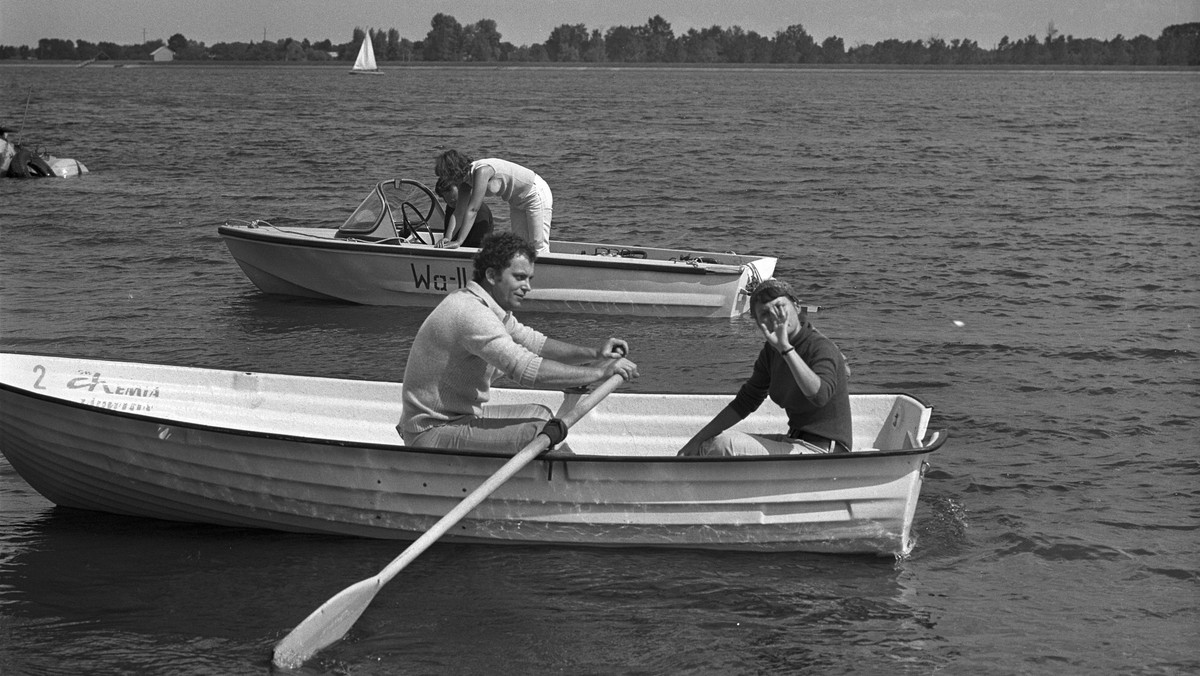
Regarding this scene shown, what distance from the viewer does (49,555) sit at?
306 inches

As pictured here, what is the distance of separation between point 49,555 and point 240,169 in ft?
81.1

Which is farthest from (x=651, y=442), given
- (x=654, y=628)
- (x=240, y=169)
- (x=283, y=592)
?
(x=240, y=169)

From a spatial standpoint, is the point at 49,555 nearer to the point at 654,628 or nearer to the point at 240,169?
the point at 654,628

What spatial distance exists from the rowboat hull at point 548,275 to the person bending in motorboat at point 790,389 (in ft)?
21.0

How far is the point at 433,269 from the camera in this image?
14.2 metres

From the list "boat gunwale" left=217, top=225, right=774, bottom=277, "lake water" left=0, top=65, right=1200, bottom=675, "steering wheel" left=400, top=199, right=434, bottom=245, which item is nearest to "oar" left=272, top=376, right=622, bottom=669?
"lake water" left=0, top=65, right=1200, bottom=675

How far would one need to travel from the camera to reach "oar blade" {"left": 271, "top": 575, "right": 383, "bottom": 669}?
640cm

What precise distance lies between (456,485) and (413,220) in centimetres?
758

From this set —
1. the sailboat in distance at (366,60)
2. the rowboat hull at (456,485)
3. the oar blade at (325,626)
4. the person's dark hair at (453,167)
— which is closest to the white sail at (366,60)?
the sailboat in distance at (366,60)

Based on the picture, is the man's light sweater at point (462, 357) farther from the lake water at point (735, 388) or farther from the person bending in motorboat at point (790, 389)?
the person bending in motorboat at point (790, 389)

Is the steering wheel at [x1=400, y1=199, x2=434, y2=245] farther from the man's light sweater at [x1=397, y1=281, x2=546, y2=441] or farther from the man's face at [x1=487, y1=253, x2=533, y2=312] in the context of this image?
the man's face at [x1=487, y1=253, x2=533, y2=312]

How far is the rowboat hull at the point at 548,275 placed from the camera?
1402 centimetres

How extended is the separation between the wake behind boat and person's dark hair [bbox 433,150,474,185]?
141 cm

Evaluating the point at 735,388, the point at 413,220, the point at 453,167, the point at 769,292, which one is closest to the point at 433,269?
the point at 413,220
